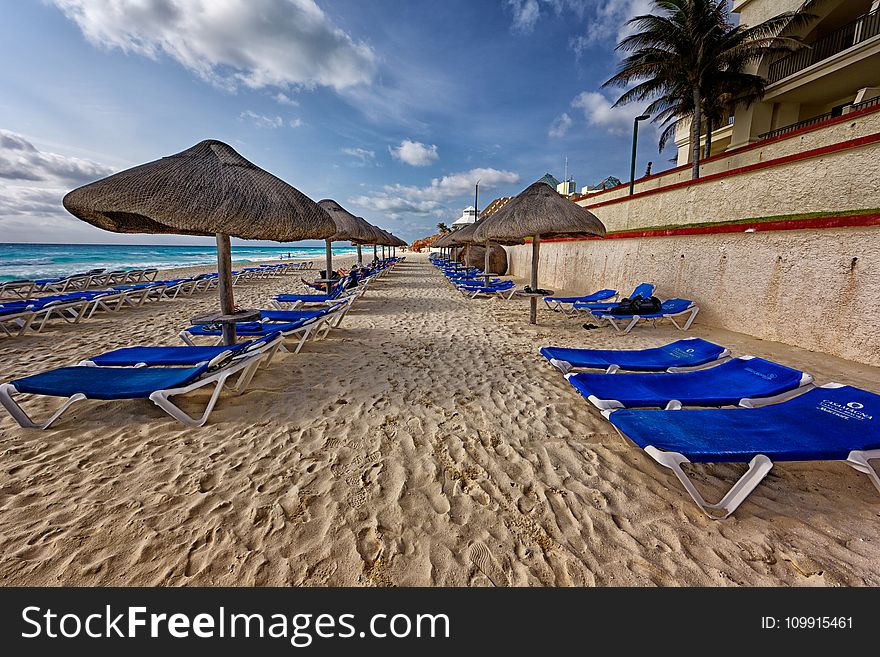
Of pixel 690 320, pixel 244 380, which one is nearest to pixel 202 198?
pixel 244 380

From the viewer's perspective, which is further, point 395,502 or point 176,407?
point 176,407

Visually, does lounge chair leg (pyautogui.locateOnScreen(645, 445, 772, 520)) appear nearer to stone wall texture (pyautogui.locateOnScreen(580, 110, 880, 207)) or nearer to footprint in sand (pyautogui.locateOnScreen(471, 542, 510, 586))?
footprint in sand (pyautogui.locateOnScreen(471, 542, 510, 586))

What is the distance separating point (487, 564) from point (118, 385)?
297cm

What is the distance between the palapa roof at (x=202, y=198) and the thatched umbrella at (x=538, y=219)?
12.3ft

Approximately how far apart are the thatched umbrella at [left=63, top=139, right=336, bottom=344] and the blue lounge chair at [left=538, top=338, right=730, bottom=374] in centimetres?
329

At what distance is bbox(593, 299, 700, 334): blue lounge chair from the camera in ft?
19.1

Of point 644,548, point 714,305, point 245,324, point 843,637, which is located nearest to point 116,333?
point 245,324

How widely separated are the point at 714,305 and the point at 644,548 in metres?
5.86

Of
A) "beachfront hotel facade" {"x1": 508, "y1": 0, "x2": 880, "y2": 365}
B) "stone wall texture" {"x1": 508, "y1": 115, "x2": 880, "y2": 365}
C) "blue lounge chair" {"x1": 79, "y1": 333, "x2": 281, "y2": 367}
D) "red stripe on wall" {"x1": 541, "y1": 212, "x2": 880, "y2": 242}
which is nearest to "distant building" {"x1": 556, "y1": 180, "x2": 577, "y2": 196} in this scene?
"beachfront hotel facade" {"x1": 508, "y1": 0, "x2": 880, "y2": 365}

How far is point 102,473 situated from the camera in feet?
7.06

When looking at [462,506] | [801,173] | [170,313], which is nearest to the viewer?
[462,506]

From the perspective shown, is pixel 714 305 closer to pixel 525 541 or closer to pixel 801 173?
pixel 801 173

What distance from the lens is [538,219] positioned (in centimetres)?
628

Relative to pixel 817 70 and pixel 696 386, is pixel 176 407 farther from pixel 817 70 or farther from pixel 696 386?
pixel 817 70
